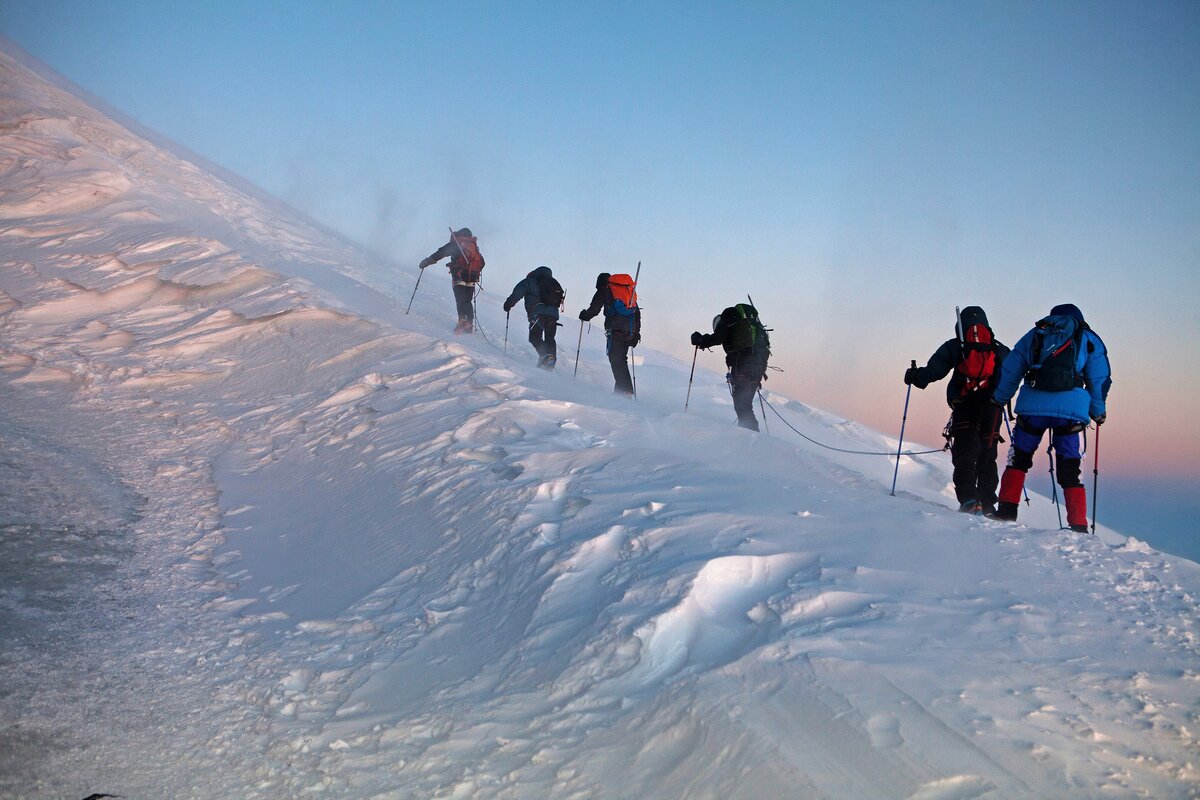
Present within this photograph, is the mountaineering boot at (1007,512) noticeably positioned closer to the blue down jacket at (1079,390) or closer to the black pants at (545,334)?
the blue down jacket at (1079,390)

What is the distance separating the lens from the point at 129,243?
41.9 ft

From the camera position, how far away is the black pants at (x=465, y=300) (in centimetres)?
1402

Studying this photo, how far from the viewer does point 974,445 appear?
713 centimetres

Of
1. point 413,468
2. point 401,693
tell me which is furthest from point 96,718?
point 413,468

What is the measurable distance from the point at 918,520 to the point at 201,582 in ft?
15.1

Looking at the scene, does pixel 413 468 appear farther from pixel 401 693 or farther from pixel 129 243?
pixel 129 243

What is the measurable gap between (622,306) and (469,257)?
4.00 meters

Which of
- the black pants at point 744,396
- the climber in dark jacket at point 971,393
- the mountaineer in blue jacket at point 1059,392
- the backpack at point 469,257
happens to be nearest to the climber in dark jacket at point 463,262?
the backpack at point 469,257

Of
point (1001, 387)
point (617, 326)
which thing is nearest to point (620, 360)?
point (617, 326)

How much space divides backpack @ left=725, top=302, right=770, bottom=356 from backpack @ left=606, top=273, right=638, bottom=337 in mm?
1729

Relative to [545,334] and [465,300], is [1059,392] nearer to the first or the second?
[545,334]

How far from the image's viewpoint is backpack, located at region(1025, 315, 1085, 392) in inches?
227

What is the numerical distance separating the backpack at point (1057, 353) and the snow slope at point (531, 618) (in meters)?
1.42

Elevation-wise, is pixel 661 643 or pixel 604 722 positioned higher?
pixel 661 643
